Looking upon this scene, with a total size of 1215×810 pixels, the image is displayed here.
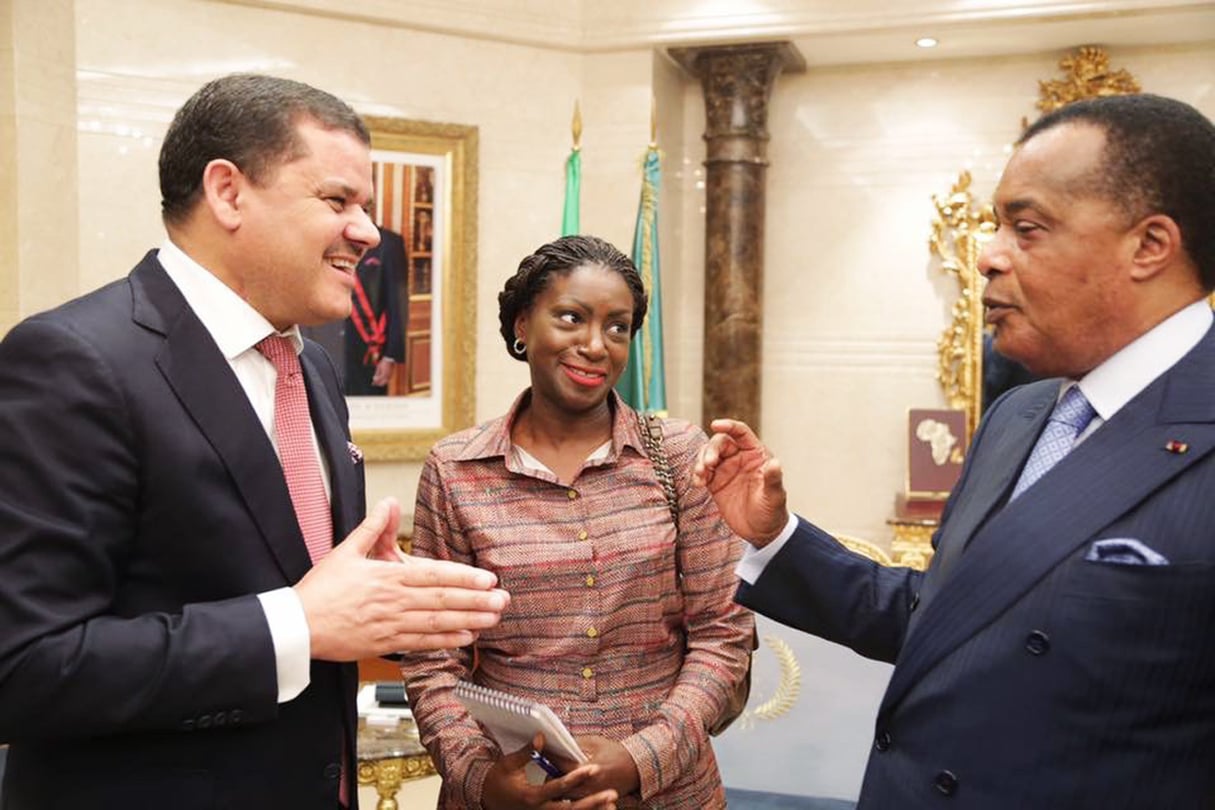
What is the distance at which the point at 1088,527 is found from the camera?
1506mm

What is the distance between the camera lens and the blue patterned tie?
167 cm

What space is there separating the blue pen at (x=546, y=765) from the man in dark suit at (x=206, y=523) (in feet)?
1.03

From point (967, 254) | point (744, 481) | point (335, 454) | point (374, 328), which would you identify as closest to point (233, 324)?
point (335, 454)

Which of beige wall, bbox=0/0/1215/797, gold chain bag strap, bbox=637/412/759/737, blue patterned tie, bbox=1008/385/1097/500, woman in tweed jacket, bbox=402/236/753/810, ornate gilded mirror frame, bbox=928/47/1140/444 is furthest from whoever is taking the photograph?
ornate gilded mirror frame, bbox=928/47/1140/444

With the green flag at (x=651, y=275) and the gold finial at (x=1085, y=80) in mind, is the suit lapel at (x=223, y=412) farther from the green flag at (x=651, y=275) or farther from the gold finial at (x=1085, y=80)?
the gold finial at (x=1085, y=80)

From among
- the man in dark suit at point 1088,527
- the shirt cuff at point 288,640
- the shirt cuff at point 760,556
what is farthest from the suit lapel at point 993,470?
the shirt cuff at point 288,640

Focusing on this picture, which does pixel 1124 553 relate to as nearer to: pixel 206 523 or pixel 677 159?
pixel 206 523

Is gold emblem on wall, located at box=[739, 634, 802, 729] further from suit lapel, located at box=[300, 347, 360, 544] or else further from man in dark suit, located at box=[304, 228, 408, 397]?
man in dark suit, located at box=[304, 228, 408, 397]

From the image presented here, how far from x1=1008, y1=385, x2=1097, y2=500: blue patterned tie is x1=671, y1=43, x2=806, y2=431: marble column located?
4.73 metres

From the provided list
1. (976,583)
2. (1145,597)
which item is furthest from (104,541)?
(1145,597)

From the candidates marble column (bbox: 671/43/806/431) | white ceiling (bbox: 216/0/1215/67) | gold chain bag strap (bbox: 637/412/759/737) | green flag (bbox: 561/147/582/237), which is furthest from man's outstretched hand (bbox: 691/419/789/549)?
white ceiling (bbox: 216/0/1215/67)

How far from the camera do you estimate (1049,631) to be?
59.0 inches

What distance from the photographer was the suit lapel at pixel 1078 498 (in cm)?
150

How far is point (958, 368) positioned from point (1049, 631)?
5181 mm
